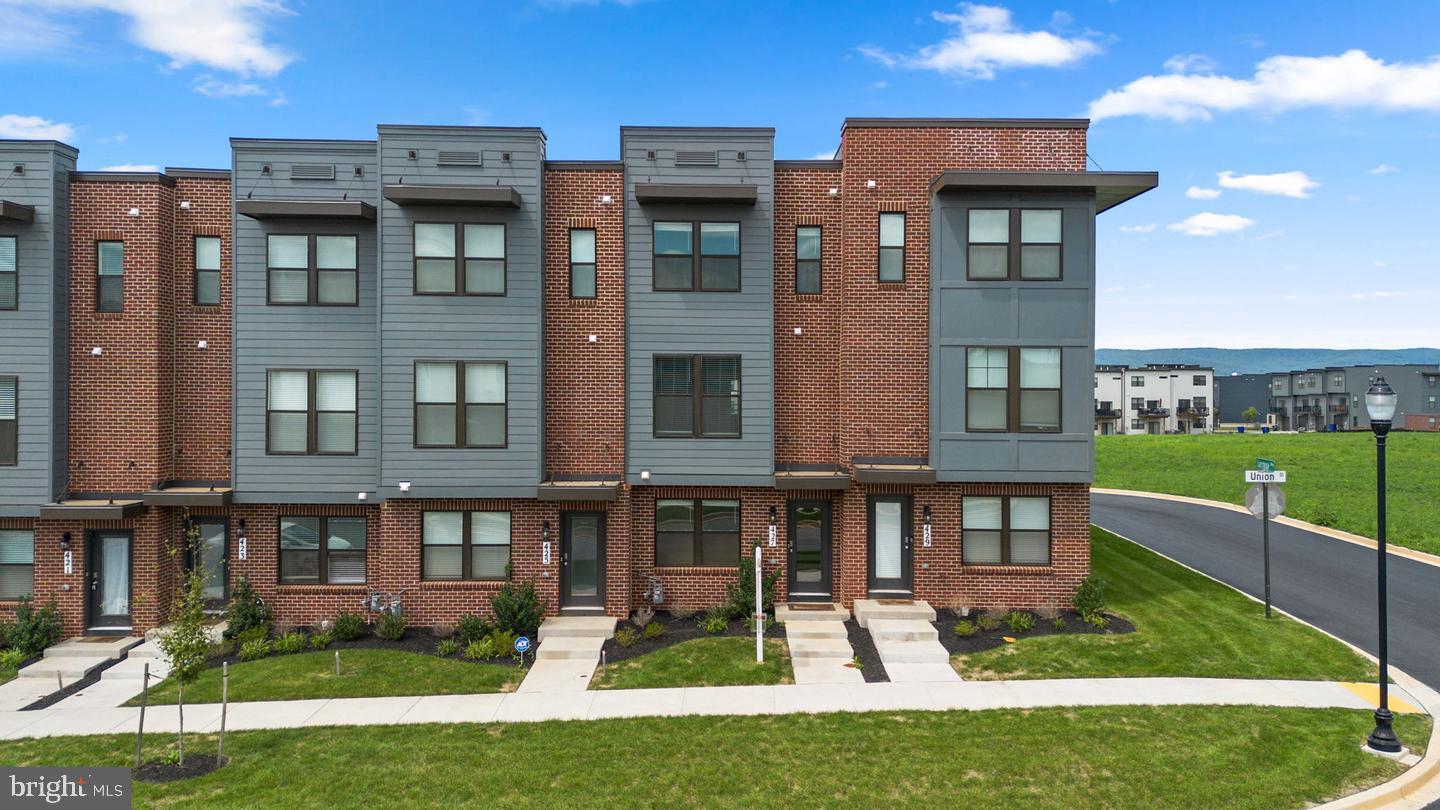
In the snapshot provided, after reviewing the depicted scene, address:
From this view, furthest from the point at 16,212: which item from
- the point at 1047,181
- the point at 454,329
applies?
the point at 1047,181

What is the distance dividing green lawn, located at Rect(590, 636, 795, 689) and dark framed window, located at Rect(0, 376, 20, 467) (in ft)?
44.2

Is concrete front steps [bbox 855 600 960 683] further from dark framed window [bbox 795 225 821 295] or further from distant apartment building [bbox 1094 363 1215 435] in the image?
distant apartment building [bbox 1094 363 1215 435]

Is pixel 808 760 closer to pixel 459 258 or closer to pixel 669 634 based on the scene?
pixel 669 634

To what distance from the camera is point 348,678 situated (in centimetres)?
1291

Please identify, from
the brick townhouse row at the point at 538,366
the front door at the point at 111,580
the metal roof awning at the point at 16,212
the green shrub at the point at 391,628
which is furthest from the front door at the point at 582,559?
the metal roof awning at the point at 16,212

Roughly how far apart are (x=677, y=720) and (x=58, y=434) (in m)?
14.8

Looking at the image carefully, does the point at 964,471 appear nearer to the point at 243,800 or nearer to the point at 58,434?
the point at 243,800

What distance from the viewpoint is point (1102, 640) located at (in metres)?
14.1

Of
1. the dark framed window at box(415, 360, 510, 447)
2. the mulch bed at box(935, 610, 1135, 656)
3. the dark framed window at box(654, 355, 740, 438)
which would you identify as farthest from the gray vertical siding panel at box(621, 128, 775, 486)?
the mulch bed at box(935, 610, 1135, 656)

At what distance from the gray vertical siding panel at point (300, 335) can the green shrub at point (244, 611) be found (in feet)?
6.43

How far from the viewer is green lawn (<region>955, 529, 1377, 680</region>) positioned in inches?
498

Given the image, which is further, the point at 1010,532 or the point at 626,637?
the point at 1010,532

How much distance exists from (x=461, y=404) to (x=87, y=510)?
26.0ft

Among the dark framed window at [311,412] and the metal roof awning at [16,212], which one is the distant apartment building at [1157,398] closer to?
the dark framed window at [311,412]
